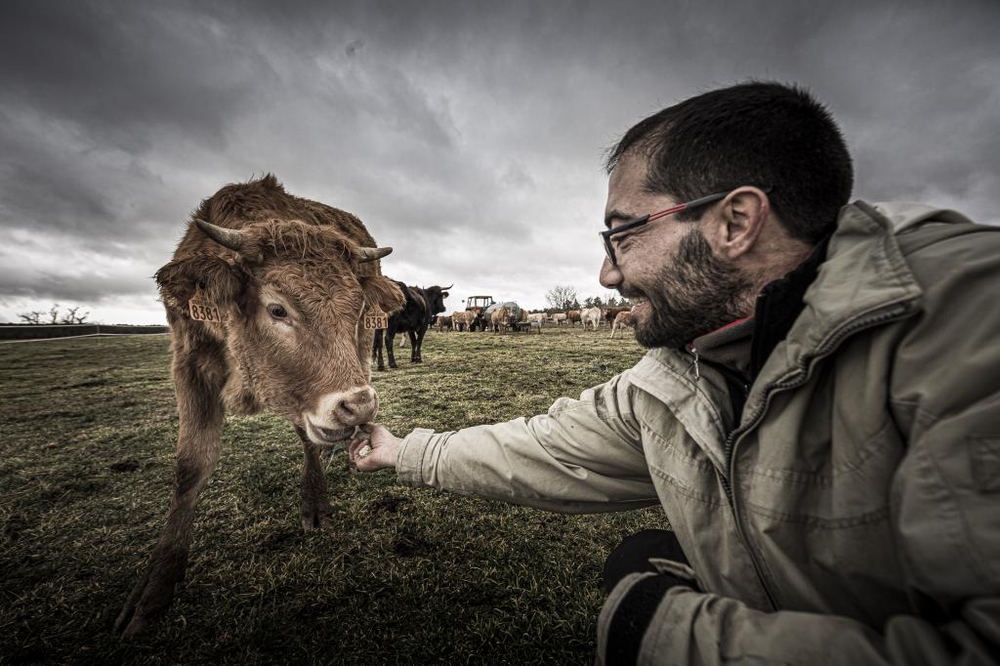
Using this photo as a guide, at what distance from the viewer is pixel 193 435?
2.67 metres

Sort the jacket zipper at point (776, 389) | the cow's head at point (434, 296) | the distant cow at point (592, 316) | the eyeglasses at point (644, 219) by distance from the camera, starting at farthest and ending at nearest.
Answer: the distant cow at point (592, 316) → the cow's head at point (434, 296) → the eyeglasses at point (644, 219) → the jacket zipper at point (776, 389)

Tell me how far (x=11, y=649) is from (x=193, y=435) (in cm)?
137

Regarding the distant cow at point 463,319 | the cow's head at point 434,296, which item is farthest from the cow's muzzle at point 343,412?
the distant cow at point 463,319

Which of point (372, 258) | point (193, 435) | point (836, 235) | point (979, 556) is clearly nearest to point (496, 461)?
point (979, 556)

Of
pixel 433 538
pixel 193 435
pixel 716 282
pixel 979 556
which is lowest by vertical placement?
pixel 433 538

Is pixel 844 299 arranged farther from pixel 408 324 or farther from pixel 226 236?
pixel 408 324

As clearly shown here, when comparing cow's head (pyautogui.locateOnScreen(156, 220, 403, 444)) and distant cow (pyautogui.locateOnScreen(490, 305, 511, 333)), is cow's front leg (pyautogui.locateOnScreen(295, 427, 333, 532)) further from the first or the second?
distant cow (pyautogui.locateOnScreen(490, 305, 511, 333))

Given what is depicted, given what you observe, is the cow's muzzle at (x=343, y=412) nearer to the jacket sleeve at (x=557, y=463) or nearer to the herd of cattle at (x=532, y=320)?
the jacket sleeve at (x=557, y=463)

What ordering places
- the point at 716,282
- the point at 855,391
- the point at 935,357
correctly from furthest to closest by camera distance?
the point at 716,282 < the point at 855,391 < the point at 935,357

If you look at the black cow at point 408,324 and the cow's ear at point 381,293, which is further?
the black cow at point 408,324

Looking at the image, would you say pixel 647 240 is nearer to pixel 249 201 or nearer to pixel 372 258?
pixel 372 258

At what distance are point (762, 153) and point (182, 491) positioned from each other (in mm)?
4115

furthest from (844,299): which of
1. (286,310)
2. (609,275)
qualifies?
(286,310)

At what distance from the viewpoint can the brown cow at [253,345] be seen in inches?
88.7
